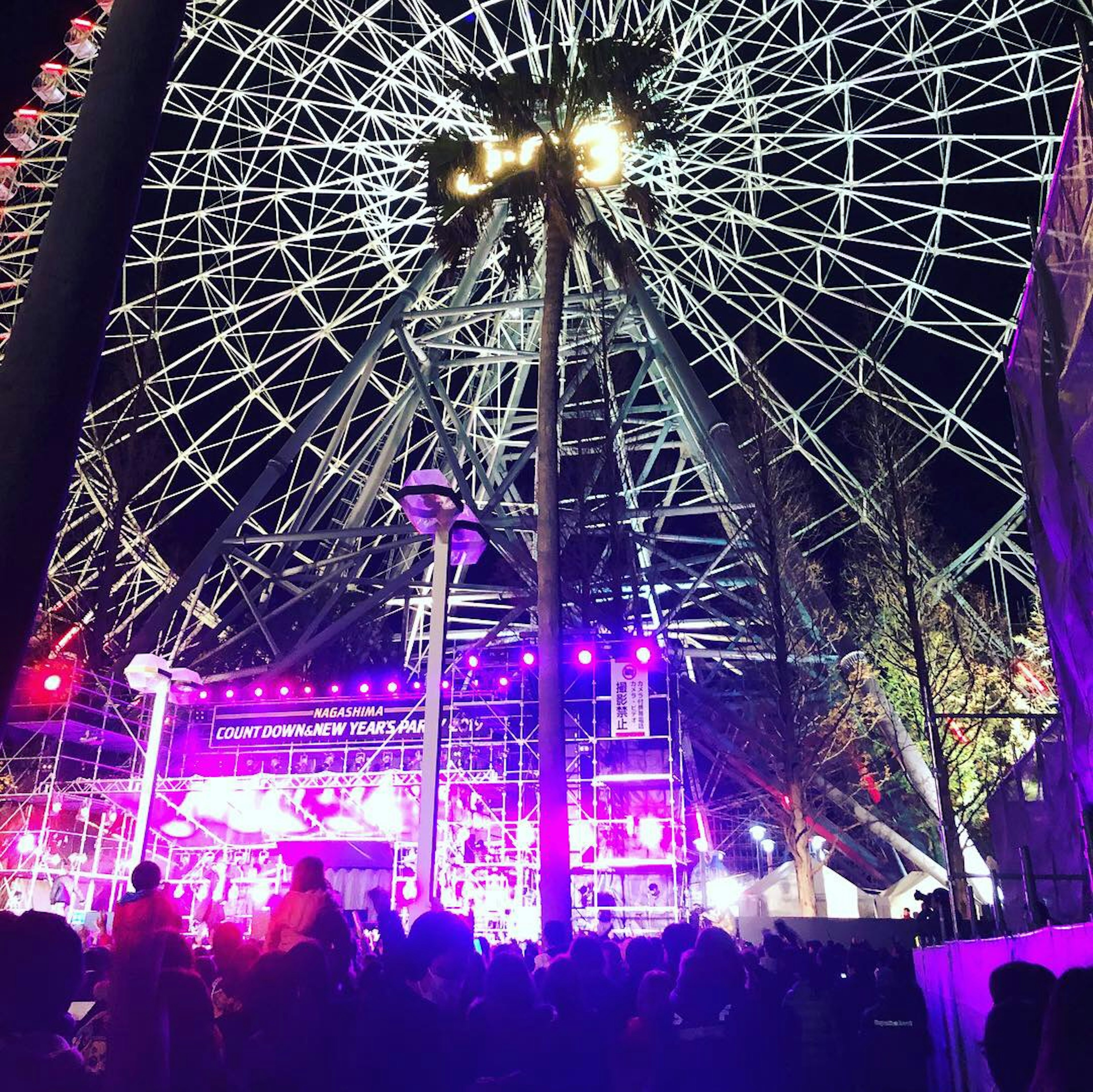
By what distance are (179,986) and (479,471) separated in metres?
19.7

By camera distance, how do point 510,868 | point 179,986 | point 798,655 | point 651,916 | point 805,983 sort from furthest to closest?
point 798,655, point 510,868, point 651,916, point 805,983, point 179,986

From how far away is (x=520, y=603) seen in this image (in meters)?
27.8

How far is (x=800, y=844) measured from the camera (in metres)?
20.6

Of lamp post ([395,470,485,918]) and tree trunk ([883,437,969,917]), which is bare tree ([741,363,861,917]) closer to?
tree trunk ([883,437,969,917])

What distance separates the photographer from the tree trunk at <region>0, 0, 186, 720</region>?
3193 mm

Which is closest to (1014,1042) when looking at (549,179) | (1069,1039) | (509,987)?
(1069,1039)

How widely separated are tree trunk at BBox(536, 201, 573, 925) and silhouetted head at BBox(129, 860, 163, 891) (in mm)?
7256

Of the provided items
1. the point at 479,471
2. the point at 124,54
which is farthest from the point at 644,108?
the point at 124,54

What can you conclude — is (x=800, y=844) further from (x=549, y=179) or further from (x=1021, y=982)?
(x=1021, y=982)

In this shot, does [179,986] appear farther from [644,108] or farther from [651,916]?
[651,916]

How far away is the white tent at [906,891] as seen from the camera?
91.1ft

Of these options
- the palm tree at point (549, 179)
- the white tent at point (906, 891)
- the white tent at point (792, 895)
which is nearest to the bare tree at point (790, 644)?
the white tent at point (906, 891)

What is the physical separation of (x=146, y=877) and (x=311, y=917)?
3.58ft

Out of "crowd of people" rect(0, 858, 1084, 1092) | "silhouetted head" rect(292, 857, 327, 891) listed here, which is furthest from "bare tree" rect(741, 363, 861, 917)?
"silhouetted head" rect(292, 857, 327, 891)
